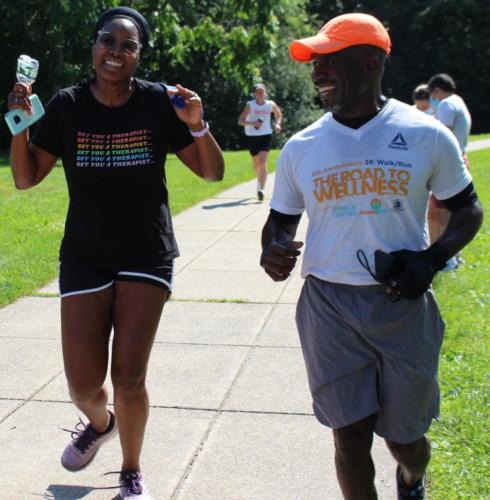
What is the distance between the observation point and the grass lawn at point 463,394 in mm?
3713

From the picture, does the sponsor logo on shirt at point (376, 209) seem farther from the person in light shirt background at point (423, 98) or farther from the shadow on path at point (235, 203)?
the shadow on path at point (235, 203)

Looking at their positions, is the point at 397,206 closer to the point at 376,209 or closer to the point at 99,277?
the point at 376,209

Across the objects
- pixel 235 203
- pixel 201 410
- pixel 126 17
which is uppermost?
pixel 126 17

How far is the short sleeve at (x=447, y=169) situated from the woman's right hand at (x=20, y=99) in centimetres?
166

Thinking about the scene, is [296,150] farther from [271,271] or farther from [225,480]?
[225,480]

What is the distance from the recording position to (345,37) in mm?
2811

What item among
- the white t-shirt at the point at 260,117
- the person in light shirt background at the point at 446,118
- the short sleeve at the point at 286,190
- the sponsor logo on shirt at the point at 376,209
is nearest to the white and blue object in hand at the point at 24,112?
the short sleeve at the point at 286,190

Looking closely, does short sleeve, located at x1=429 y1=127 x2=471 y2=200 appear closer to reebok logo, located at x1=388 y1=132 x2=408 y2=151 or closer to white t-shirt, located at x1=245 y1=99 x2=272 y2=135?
reebok logo, located at x1=388 y1=132 x2=408 y2=151

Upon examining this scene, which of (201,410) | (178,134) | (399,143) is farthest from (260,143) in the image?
(399,143)

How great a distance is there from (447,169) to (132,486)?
1.82 metres

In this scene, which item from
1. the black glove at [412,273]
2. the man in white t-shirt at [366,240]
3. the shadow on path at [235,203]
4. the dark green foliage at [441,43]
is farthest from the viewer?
the dark green foliage at [441,43]

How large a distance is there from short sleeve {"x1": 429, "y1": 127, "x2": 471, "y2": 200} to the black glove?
0.24 m

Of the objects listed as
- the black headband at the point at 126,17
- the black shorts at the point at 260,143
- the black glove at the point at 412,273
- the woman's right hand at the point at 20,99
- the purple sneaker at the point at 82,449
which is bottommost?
the black shorts at the point at 260,143

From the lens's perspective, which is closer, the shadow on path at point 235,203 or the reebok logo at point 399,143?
the reebok logo at point 399,143
